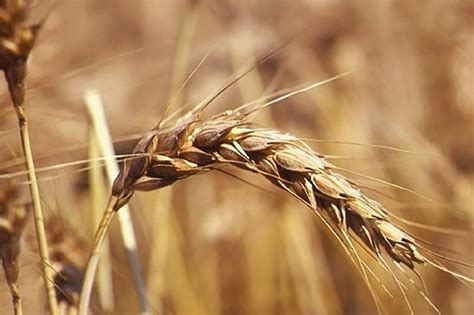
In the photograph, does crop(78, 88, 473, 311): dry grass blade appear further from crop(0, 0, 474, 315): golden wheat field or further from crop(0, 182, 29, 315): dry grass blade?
crop(0, 182, 29, 315): dry grass blade

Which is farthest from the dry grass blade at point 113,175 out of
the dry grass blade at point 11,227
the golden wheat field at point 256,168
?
the dry grass blade at point 11,227

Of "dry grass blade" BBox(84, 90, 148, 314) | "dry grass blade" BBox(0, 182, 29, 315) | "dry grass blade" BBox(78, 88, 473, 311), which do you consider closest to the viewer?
"dry grass blade" BBox(78, 88, 473, 311)

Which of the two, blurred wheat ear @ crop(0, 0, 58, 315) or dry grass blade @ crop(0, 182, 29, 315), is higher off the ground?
blurred wheat ear @ crop(0, 0, 58, 315)

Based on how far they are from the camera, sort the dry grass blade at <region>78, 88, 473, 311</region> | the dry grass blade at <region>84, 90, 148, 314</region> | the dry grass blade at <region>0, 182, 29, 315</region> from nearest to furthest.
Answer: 1. the dry grass blade at <region>78, 88, 473, 311</region>
2. the dry grass blade at <region>0, 182, 29, 315</region>
3. the dry grass blade at <region>84, 90, 148, 314</region>

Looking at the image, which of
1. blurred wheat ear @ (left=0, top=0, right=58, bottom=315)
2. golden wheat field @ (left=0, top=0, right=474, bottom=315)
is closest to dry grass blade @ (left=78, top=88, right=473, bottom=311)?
golden wheat field @ (left=0, top=0, right=474, bottom=315)

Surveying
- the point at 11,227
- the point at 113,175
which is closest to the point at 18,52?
the point at 11,227

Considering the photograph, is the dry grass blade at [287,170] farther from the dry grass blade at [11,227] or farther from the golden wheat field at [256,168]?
the dry grass blade at [11,227]

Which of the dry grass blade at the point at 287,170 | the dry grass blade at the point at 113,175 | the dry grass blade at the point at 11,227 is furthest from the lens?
the dry grass blade at the point at 113,175

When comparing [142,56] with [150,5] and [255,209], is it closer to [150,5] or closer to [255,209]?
[150,5]

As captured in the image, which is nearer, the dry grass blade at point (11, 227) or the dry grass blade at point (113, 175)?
the dry grass blade at point (11, 227)
